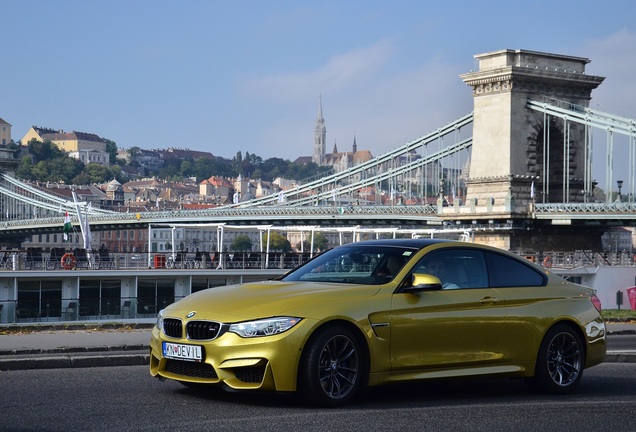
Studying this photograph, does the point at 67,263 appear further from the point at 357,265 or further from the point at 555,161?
the point at 357,265

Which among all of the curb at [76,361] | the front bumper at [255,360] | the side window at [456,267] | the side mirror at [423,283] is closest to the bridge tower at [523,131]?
the curb at [76,361]

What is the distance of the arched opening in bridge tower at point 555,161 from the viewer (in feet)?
207

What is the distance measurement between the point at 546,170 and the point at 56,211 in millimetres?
60396

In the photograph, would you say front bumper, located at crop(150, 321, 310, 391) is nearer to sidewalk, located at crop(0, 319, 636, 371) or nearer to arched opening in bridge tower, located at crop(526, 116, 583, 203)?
sidewalk, located at crop(0, 319, 636, 371)

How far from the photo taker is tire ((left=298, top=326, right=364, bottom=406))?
882cm

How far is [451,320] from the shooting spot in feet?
31.9

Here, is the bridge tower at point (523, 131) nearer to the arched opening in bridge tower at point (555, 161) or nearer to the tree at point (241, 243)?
the arched opening in bridge tower at point (555, 161)

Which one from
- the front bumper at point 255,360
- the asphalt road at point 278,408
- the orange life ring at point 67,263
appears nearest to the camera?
the asphalt road at point 278,408

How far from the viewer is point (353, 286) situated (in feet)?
31.0

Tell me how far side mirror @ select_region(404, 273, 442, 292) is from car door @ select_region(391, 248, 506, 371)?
0.19ft

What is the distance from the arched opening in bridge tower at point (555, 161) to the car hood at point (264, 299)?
53992mm

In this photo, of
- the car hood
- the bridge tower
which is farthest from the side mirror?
the bridge tower

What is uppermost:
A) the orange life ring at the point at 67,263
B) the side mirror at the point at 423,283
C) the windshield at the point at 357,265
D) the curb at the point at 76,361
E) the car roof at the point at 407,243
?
the car roof at the point at 407,243

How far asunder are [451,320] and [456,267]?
0.59m
